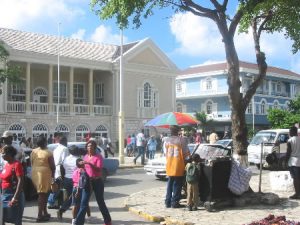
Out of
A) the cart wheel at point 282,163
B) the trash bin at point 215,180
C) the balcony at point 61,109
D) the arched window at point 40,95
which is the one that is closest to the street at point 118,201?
the trash bin at point 215,180

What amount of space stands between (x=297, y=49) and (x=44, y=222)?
10064 millimetres

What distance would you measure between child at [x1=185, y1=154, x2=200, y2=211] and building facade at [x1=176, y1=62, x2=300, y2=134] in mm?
44375

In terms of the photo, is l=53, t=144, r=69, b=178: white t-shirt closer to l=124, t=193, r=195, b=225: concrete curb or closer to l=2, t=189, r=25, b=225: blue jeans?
l=124, t=193, r=195, b=225: concrete curb

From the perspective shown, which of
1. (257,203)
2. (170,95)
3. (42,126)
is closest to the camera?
(257,203)

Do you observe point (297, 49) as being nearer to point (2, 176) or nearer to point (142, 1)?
point (142, 1)

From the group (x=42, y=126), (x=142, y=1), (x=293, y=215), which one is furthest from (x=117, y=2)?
(x=42, y=126)

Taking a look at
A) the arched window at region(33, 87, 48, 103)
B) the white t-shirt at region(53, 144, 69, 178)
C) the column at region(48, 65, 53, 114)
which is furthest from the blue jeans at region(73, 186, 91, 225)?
the arched window at region(33, 87, 48, 103)

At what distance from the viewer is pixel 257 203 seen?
1059 centimetres

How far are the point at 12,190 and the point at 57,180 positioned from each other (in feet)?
9.60

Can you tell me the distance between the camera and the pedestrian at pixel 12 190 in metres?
7.31

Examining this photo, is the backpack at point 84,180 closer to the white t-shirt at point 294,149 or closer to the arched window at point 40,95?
the white t-shirt at point 294,149

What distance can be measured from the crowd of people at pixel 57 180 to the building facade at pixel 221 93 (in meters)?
44.9

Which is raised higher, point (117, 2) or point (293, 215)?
point (117, 2)

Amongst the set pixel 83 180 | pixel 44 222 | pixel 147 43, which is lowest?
pixel 44 222
